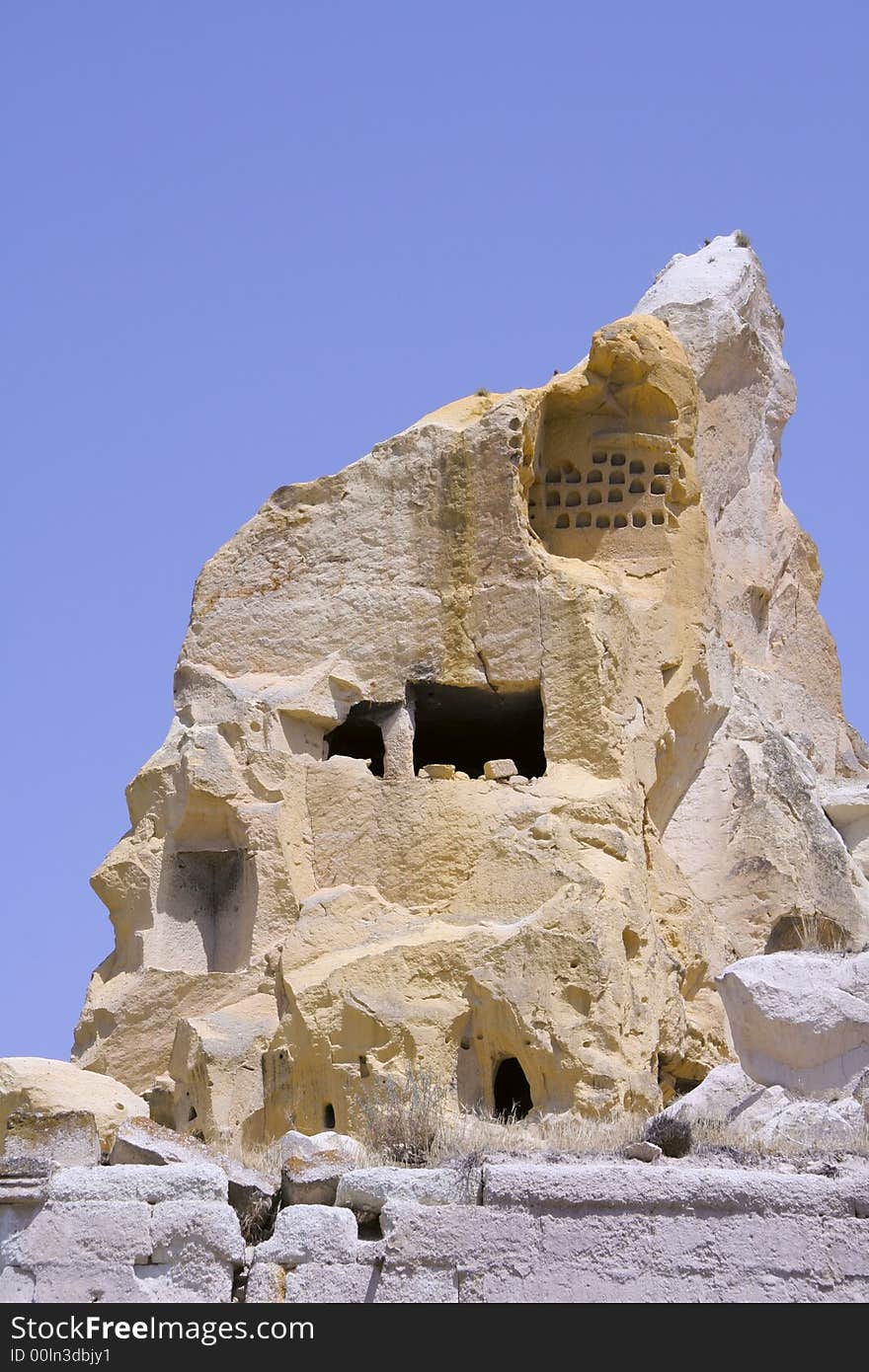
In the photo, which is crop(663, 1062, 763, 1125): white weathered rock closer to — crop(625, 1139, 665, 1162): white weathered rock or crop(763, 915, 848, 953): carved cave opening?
crop(625, 1139, 665, 1162): white weathered rock

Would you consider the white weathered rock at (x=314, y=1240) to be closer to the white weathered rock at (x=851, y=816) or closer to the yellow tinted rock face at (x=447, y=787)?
the yellow tinted rock face at (x=447, y=787)

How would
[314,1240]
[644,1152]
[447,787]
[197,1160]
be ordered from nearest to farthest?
[314,1240]
[644,1152]
[197,1160]
[447,787]

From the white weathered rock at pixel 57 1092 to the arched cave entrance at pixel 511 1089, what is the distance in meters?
2.66

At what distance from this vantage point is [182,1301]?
12.9 m

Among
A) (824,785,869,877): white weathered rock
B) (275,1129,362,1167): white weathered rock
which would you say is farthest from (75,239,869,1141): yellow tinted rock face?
(824,785,869,877): white weathered rock

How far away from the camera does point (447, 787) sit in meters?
21.3

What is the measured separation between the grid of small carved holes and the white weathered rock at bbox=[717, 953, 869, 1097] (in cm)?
835

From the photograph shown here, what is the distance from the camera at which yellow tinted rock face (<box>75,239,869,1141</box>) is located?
64.7 ft

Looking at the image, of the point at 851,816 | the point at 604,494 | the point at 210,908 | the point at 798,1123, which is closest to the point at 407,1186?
the point at 798,1123

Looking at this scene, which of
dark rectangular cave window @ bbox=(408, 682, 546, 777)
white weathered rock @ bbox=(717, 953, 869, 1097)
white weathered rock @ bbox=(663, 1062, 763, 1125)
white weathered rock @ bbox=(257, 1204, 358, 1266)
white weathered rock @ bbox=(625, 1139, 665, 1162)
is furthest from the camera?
dark rectangular cave window @ bbox=(408, 682, 546, 777)

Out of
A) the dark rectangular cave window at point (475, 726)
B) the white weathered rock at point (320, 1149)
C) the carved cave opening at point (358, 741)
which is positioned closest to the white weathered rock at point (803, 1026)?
the white weathered rock at point (320, 1149)

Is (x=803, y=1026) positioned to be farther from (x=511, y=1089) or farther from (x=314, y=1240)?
(x=511, y=1089)

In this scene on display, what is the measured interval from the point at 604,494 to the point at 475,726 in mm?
2411
